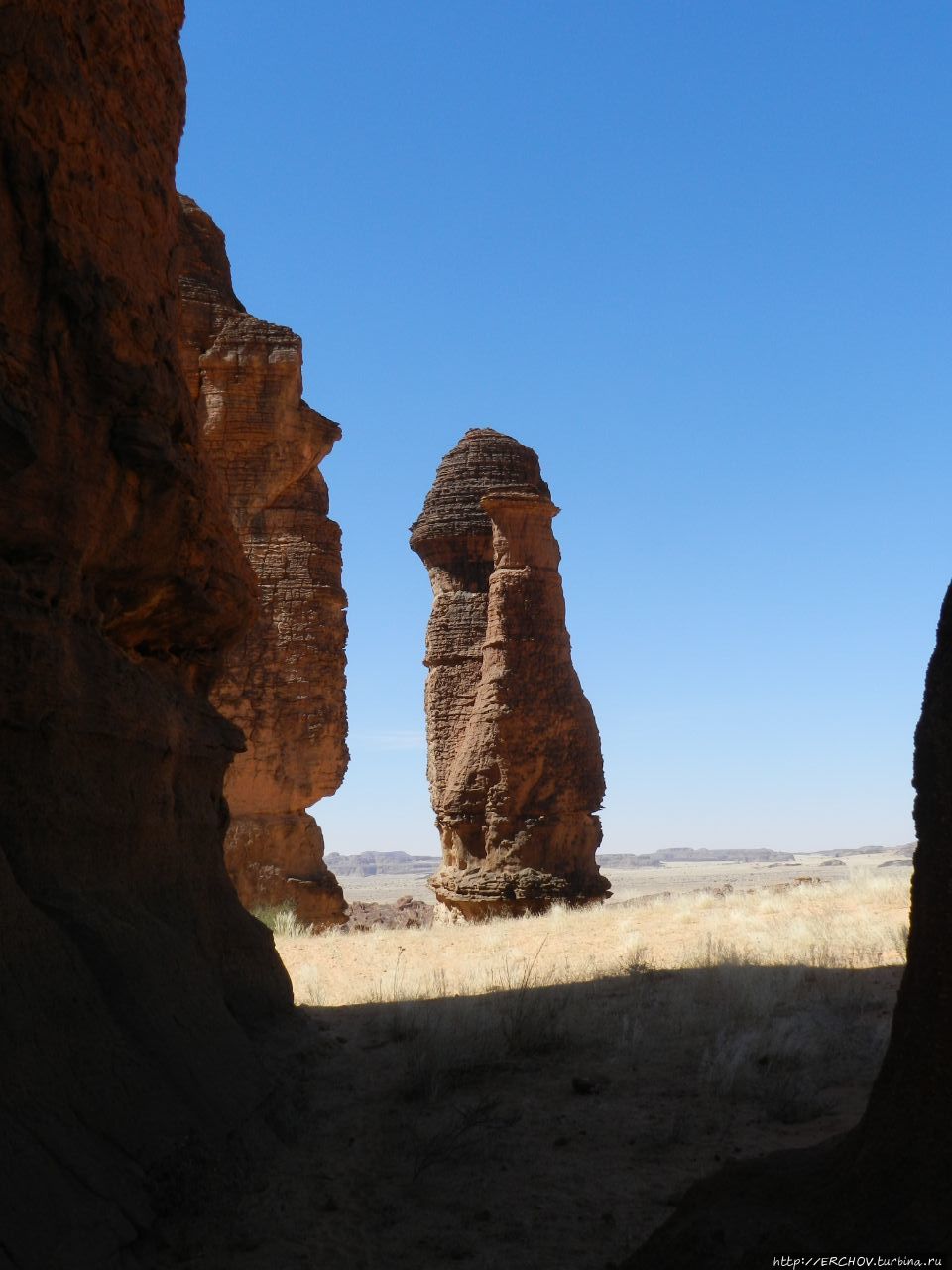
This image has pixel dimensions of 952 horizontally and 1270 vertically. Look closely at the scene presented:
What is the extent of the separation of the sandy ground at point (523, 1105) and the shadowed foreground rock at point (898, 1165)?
67cm

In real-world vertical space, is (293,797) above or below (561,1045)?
above

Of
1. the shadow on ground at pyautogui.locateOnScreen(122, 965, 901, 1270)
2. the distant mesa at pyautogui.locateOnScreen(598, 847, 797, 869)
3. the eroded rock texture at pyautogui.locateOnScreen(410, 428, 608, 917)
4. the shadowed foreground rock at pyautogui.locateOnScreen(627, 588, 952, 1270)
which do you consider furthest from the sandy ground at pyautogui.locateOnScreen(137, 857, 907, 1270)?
the distant mesa at pyautogui.locateOnScreen(598, 847, 797, 869)

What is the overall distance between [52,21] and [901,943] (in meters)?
10.7

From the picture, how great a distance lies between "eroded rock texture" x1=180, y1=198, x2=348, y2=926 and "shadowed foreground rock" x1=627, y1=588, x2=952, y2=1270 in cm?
1545

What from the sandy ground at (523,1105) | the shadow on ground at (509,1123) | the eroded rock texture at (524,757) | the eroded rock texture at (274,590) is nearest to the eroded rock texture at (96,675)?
the shadow on ground at (509,1123)

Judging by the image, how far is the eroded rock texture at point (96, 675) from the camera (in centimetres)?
418

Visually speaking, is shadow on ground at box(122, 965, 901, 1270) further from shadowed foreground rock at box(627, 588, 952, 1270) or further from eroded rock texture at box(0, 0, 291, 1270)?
shadowed foreground rock at box(627, 588, 952, 1270)

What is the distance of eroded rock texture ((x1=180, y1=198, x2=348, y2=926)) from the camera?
60.6ft

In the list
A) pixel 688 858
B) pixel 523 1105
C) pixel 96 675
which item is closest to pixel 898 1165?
pixel 523 1105

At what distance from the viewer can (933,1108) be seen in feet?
11.1

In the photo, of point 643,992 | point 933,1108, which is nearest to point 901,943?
point 643,992

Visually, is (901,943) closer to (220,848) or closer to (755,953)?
(755,953)

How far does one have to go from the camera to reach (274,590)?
19562mm

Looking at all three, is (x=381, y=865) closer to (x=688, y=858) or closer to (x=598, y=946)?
(x=688, y=858)
